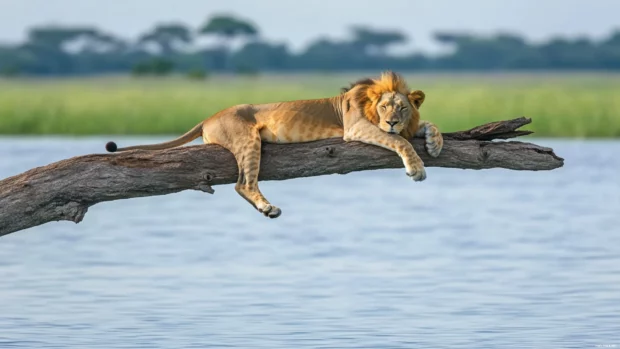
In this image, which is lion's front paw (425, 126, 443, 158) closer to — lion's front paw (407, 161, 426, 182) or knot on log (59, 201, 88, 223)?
lion's front paw (407, 161, 426, 182)

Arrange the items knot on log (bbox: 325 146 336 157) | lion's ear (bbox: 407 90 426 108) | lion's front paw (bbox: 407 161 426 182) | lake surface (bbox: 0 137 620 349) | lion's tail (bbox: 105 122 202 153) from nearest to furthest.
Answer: lion's front paw (bbox: 407 161 426 182) < knot on log (bbox: 325 146 336 157) < lion's ear (bbox: 407 90 426 108) < lion's tail (bbox: 105 122 202 153) < lake surface (bbox: 0 137 620 349)

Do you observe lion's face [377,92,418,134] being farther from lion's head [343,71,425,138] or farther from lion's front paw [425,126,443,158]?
lion's front paw [425,126,443,158]

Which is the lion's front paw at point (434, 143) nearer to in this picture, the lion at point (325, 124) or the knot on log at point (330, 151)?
the lion at point (325, 124)

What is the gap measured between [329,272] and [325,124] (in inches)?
192

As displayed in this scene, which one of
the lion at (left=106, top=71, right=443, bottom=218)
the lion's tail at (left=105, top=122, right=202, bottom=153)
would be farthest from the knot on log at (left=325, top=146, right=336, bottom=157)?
the lion's tail at (left=105, top=122, right=202, bottom=153)

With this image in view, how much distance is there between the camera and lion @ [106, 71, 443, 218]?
32.1ft

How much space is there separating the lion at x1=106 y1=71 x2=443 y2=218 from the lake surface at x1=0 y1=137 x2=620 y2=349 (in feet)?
4.91

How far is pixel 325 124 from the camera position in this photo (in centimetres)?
1007

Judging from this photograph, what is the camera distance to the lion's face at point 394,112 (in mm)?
9773

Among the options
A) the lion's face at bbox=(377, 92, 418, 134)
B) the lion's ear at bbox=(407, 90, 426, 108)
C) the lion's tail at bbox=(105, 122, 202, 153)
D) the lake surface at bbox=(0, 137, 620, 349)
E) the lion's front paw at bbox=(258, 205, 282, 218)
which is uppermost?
the lion's ear at bbox=(407, 90, 426, 108)

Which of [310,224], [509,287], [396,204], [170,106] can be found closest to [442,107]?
[170,106]

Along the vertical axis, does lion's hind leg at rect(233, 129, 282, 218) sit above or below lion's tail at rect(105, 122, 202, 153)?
below

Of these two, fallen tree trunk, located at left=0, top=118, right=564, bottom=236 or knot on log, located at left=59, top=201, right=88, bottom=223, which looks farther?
knot on log, located at left=59, top=201, right=88, bottom=223

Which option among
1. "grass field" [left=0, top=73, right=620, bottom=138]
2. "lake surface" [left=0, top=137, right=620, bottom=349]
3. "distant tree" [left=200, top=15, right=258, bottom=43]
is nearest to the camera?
"lake surface" [left=0, top=137, right=620, bottom=349]
